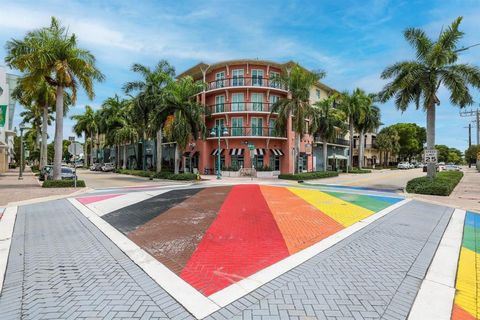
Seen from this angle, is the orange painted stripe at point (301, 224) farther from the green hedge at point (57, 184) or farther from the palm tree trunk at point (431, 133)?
the green hedge at point (57, 184)

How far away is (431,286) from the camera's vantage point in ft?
13.6

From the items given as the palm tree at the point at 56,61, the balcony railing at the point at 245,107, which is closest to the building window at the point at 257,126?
the balcony railing at the point at 245,107

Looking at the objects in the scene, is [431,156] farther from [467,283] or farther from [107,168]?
[107,168]

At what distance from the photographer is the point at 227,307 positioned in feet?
11.4

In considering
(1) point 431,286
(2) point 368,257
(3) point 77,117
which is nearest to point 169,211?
(2) point 368,257

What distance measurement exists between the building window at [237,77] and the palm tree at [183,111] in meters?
7.52

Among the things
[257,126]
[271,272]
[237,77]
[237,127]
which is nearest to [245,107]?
[237,127]

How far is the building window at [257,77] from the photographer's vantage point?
32550 mm

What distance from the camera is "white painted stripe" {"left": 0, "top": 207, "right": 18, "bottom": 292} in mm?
4867

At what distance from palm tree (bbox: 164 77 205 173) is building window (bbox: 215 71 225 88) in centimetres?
757

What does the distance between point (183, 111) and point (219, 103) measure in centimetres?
899

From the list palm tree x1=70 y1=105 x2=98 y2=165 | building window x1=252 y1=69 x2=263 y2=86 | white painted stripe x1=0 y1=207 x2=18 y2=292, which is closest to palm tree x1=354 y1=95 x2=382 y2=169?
building window x1=252 y1=69 x2=263 y2=86

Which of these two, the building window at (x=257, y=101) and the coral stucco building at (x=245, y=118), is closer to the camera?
the coral stucco building at (x=245, y=118)

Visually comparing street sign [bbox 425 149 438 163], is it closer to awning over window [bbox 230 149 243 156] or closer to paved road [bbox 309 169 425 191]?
paved road [bbox 309 169 425 191]
